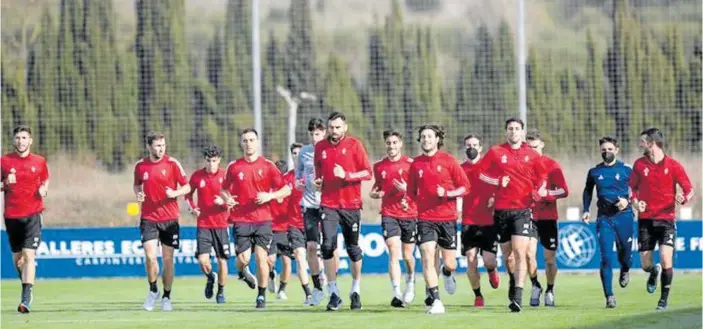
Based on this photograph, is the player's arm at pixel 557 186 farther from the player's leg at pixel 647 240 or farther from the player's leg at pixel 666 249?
the player's leg at pixel 666 249

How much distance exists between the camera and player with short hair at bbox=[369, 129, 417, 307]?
21.6 m

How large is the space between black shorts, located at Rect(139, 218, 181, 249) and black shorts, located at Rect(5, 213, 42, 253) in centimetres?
139

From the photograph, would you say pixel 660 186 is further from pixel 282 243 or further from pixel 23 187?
pixel 23 187

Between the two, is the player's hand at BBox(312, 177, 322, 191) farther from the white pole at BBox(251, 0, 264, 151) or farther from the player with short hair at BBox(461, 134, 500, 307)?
the white pole at BBox(251, 0, 264, 151)

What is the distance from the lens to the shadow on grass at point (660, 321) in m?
17.7

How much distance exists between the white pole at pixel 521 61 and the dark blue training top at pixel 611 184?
1230 cm

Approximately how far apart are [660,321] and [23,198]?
8.49 meters

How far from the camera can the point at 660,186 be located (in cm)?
2062

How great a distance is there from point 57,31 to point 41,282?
808cm

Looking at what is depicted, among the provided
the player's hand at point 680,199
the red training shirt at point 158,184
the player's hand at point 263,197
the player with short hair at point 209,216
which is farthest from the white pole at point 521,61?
the player's hand at point 263,197

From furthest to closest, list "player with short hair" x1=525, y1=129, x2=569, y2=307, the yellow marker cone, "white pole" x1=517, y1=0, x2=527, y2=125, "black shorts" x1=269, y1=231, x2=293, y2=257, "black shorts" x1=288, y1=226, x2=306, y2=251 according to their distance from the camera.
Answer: the yellow marker cone → "white pole" x1=517, y1=0, x2=527, y2=125 → "black shorts" x1=269, y1=231, x2=293, y2=257 → "black shorts" x1=288, y1=226, x2=306, y2=251 → "player with short hair" x1=525, y1=129, x2=569, y2=307

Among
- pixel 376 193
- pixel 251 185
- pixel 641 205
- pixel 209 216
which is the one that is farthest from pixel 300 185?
pixel 641 205

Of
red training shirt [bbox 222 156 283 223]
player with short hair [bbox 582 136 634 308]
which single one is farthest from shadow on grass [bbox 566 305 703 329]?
red training shirt [bbox 222 156 283 223]

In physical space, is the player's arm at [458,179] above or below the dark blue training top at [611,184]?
above
